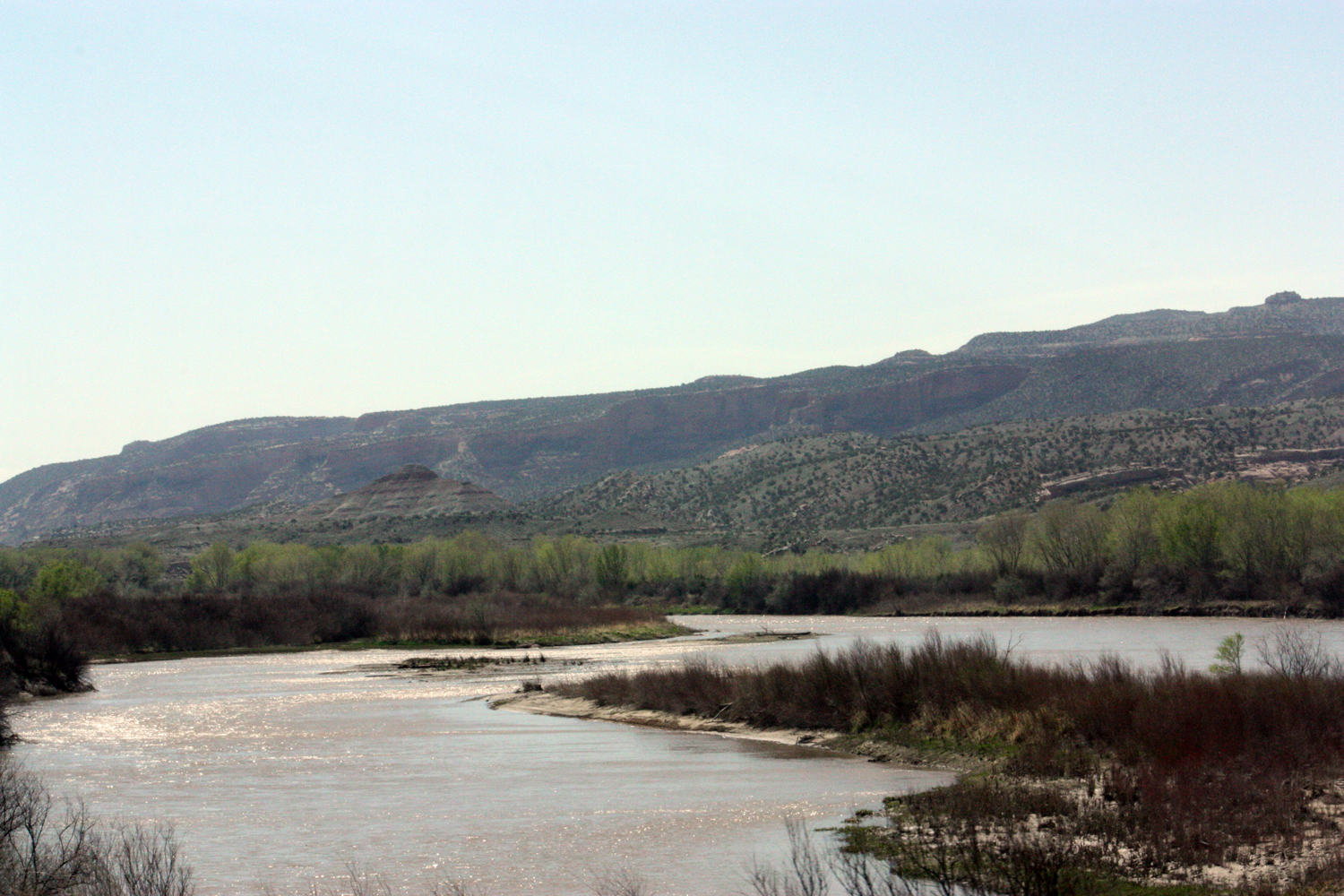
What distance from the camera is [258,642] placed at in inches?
2965

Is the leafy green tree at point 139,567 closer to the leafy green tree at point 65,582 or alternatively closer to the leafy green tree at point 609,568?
the leafy green tree at point 65,582

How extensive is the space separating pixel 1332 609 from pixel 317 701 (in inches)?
2164

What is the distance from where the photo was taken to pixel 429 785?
81.0ft

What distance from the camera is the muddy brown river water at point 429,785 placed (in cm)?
1722

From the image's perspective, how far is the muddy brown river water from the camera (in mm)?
17219

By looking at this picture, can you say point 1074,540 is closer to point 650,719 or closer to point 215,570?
point 650,719

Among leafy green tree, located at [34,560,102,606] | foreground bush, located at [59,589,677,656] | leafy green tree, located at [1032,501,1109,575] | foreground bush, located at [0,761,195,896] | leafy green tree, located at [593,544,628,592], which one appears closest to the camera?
foreground bush, located at [0,761,195,896]

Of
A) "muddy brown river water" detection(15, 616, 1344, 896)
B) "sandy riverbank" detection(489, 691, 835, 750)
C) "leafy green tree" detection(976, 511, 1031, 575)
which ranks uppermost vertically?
"muddy brown river water" detection(15, 616, 1344, 896)

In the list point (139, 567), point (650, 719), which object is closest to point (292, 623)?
point (139, 567)

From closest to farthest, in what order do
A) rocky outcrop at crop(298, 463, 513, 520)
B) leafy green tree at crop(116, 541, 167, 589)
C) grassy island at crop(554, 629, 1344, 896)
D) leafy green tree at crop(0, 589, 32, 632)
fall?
grassy island at crop(554, 629, 1344, 896) < leafy green tree at crop(0, 589, 32, 632) < leafy green tree at crop(116, 541, 167, 589) < rocky outcrop at crop(298, 463, 513, 520)

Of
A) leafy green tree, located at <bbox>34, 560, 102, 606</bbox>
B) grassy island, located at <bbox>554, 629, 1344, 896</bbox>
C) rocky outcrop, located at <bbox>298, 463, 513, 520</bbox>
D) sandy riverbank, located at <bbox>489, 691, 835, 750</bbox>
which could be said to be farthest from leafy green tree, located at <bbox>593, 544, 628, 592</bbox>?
grassy island, located at <bbox>554, 629, 1344, 896</bbox>

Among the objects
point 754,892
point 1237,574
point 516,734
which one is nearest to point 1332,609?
point 1237,574

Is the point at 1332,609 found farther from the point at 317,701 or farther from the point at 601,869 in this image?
the point at 601,869

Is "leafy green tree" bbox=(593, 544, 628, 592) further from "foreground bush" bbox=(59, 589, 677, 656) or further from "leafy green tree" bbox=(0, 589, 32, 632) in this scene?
"leafy green tree" bbox=(0, 589, 32, 632)
